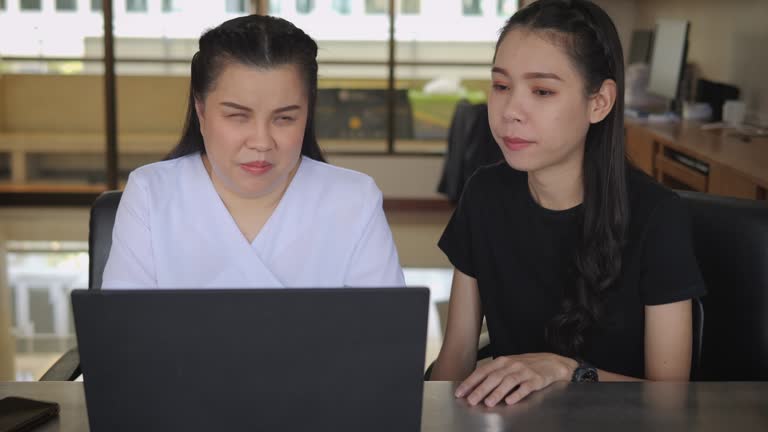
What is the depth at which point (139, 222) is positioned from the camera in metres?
1.44

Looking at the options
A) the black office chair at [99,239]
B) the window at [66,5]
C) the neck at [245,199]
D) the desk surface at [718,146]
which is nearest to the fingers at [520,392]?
the neck at [245,199]

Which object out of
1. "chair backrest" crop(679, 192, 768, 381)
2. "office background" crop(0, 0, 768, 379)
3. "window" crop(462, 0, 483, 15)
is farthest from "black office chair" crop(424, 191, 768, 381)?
"window" crop(462, 0, 483, 15)

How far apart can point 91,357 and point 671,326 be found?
36.4 inches

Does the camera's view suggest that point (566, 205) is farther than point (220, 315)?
Yes

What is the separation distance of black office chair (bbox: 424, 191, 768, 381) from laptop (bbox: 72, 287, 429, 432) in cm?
77

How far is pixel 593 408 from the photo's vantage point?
1.19 m

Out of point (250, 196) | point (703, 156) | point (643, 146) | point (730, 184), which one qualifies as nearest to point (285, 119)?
point (250, 196)

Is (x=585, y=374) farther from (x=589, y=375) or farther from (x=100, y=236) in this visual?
(x=100, y=236)

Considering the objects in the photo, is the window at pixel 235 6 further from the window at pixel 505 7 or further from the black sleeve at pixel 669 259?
the black sleeve at pixel 669 259

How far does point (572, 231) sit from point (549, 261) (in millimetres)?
64

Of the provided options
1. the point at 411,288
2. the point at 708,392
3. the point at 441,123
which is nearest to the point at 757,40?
the point at 441,123

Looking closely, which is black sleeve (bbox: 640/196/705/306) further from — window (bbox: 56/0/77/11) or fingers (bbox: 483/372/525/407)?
window (bbox: 56/0/77/11)

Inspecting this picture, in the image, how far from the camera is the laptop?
35.6 inches

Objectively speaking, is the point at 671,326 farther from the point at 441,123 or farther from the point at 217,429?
the point at 441,123
